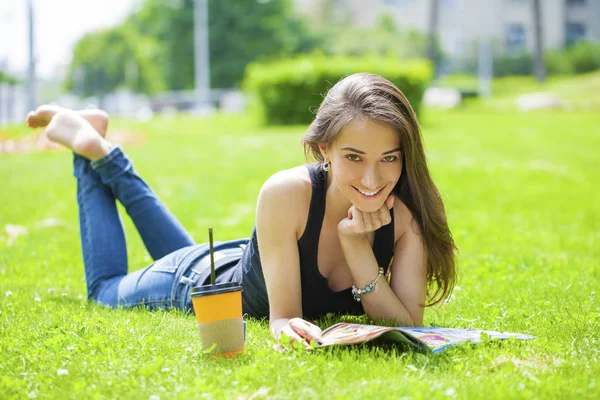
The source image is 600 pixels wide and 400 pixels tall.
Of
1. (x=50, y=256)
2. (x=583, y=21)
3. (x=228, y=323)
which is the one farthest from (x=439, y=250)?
(x=583, y=21)

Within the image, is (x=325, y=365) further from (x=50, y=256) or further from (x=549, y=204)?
(x=549, y=204)

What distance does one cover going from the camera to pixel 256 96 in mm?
19984

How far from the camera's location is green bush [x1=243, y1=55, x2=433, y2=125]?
18.7 meters

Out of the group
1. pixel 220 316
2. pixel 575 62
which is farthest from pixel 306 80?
pixel 575 62

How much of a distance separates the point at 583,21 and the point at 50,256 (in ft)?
183

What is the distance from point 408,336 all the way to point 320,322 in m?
0.79

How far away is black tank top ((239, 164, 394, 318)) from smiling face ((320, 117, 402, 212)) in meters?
0.24

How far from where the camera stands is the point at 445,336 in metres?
3.56

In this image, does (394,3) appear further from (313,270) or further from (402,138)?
(402,138)

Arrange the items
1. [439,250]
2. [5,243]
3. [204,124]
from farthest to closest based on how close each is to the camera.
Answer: [204,124], [5,243], [439,250]

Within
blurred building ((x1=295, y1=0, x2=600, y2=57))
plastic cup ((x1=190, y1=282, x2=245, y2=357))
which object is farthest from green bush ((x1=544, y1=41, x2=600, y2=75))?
plastic cup ((x1=190, y1=282, x2=245, y2=357))

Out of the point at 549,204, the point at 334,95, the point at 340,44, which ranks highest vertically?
the point at 340,44

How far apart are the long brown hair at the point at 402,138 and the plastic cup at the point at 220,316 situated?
2.79 feet

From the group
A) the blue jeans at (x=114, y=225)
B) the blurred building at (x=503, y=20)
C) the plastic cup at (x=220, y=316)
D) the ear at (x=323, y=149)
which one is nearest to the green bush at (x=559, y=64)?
the blurred building at (x=503, y=20)
